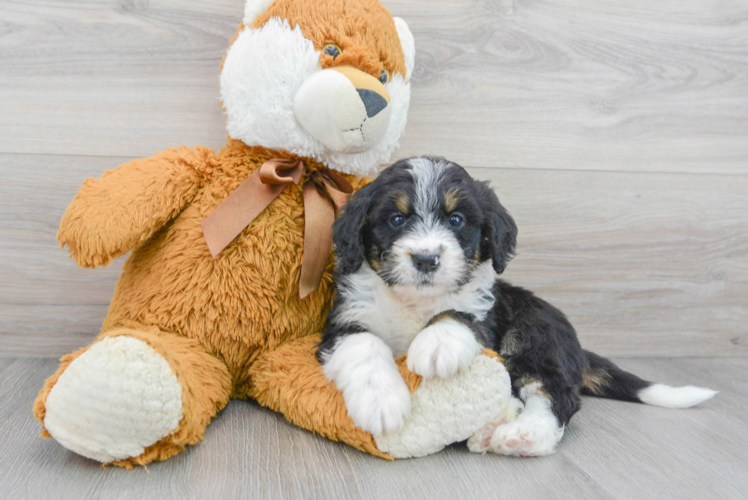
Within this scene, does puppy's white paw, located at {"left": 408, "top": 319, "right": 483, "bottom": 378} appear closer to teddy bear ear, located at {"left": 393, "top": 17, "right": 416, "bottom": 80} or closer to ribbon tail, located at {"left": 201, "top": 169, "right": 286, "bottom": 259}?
ribbon tail, located at {"left": 201, "top": 169, "right": 286, "bottom": 259}

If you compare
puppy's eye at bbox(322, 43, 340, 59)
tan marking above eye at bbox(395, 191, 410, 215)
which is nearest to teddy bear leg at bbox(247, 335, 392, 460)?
tan marking above eye at bbox(395, 191, 410, 215)

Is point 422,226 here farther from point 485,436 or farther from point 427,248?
point 485,436

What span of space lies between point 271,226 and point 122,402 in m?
0.67

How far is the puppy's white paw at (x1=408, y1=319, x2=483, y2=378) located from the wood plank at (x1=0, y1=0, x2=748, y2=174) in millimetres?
1065

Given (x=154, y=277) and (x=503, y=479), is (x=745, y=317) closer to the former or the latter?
(x=503, y=479)

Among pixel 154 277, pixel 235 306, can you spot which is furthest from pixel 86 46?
pixel 235 306

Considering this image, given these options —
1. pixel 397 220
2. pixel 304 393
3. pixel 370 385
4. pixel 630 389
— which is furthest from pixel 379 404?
pixel 630 389

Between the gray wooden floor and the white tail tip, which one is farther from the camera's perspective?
the gray wooden floor

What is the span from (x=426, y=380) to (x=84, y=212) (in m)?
1.07

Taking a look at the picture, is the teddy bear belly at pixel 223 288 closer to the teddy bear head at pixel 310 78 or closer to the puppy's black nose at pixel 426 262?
the teddy bear head at pixel 310 78

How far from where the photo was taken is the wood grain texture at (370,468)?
1.30 meters

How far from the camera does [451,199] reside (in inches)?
61.5

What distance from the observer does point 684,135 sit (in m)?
2.51

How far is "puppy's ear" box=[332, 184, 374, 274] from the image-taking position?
1.59 meters
